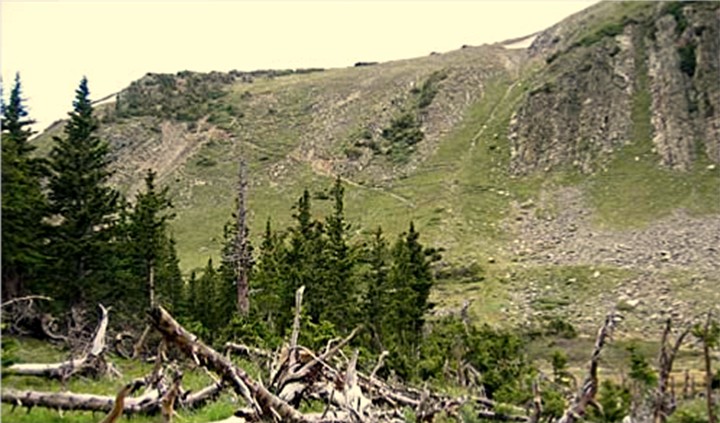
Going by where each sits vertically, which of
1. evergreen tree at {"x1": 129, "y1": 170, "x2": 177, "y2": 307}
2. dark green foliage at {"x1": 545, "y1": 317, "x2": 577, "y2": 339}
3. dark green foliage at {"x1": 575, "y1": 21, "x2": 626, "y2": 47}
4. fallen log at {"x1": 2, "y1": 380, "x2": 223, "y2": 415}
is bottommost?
dark green foliage at {"x1": 545, "y1": 317, "x2": 577, "y2": 339}

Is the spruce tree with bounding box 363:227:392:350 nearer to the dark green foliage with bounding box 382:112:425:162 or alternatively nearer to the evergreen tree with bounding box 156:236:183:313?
the evergreen tree with bounding box 156:236:183:313

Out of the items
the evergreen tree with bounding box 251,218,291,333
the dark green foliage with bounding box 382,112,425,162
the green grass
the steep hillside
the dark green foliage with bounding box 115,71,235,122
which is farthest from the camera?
the dark green foliage with bounding box 115,71,235,122

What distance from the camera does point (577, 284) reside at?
64.7 metres

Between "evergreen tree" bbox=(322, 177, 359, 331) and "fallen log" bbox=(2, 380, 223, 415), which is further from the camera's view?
"evergreen tree" bbox=(322, 177, 359, 331)

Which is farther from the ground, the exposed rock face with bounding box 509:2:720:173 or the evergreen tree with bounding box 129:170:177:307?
the exposed rock face with bounding box 509:2:720:173

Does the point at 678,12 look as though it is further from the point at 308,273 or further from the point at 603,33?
the point at 308,273

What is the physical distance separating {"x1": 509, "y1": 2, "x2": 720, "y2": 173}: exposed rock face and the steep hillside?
23cm

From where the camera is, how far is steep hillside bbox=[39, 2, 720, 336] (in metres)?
67.2

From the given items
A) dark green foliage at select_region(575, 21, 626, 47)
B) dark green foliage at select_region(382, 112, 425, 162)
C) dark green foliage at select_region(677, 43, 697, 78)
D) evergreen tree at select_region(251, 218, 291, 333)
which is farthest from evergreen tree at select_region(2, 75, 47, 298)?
dark green foliage at select_region(575, 21, 626, 47)

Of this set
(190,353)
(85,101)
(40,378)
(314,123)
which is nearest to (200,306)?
(85,101)

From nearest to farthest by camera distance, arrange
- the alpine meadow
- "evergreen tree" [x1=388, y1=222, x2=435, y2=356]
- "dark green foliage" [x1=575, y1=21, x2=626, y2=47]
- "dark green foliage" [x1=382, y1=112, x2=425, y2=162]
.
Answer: the alpine meadow, "evergreen tree" [x1=388, y1=222, x2=435, y2=356], "dark green foliage" [x1=575, y1=21, x2=626, y2=47], "dark green foliage" [x1=382, y1=112, x2=425, y2=162]

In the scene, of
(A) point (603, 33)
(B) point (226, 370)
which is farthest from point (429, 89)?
(B) point (226, 370)

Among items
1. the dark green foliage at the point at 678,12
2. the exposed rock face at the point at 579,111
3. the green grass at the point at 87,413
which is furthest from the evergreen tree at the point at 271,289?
the dark green foliage at the point at 678,12

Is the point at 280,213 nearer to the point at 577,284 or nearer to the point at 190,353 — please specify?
the point at 577,284
